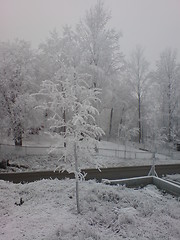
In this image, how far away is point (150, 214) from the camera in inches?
266

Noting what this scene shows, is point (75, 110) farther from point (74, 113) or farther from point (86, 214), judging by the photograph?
point (86, 214)

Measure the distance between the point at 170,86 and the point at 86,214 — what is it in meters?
20.7

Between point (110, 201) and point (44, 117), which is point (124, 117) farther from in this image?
point (110, 201)

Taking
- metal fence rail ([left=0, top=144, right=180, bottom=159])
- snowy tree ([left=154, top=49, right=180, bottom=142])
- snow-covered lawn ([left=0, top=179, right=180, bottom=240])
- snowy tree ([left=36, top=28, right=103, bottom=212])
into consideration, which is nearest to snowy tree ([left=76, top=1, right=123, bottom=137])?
metal fence rail ([left=0, top=144, right=180, bottom=159])

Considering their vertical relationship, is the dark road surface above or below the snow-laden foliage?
below

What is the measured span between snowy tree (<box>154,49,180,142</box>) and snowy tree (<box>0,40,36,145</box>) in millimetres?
16314

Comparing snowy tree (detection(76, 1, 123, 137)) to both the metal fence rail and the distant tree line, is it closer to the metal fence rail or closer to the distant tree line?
the distant tree line

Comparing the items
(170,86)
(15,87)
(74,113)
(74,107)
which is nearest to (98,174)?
(74,113)

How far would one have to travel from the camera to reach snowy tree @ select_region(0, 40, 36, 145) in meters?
14.2

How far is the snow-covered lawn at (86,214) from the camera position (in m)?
5.22

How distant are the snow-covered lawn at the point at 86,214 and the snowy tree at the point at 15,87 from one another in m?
6.69

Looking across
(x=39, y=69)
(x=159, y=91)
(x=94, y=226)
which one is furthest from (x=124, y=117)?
(x=94, y=226)

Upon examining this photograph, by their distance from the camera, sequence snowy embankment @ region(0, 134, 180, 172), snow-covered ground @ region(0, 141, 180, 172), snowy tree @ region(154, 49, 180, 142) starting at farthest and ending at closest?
1. snowy tree @ region(154, 49, 180, 142)
2. snowy embankment @ region(0, 134, 180, 172)
3. snow-covered ground @ region(0, 141, 180, 172)

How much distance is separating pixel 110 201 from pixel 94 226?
2.08m
